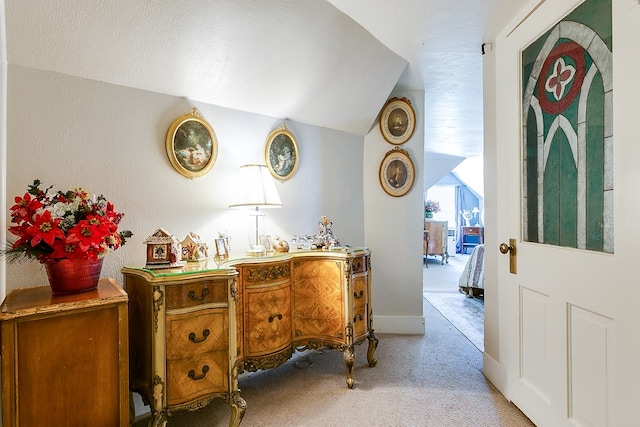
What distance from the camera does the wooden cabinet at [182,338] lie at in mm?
1468

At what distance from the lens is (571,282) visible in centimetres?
146

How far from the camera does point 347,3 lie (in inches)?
77.8

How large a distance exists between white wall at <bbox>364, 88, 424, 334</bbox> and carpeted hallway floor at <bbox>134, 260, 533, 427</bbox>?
0.40 metres

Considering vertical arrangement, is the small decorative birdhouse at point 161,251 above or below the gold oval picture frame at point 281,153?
below

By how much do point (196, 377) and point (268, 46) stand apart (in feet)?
6.18

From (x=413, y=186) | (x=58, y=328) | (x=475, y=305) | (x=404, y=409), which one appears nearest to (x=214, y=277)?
(x=58, y=328)

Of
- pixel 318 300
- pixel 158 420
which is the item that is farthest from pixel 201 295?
pixel 318 300

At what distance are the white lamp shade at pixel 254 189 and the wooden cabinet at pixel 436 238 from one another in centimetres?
615

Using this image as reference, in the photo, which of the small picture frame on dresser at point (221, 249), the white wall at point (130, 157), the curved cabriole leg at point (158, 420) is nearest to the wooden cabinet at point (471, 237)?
the white wall at point (130, 157)

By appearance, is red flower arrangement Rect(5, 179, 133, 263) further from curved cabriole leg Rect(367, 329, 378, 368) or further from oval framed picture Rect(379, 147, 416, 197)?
oval framed picture Rect(379, 147, 416, 197)

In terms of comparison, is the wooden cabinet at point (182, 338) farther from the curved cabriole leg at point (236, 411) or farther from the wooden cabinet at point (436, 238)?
the wooden cabinet at point (436, 238)

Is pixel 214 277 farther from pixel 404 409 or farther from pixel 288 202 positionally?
pixel 404 409

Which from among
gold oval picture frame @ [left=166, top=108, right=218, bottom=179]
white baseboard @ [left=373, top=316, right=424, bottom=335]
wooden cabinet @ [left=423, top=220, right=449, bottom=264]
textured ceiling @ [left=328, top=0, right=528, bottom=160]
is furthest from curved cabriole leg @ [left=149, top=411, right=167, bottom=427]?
wooden cabinet @ [left=423, top=220, right=449, bottom=264]

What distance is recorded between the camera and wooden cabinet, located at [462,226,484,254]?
29.2ft
